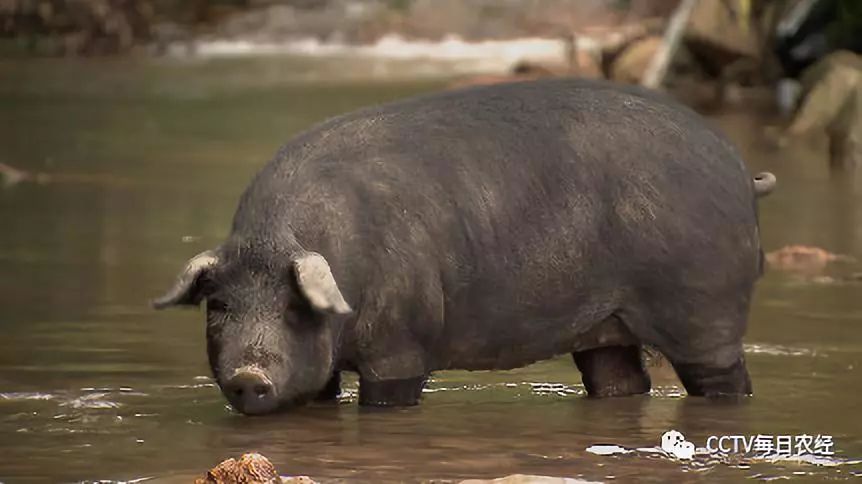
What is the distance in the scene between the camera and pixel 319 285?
28.9 ft

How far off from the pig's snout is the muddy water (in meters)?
0.08

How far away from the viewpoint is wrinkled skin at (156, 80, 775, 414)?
9102mm

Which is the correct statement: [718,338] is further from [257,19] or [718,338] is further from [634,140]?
[257,19]

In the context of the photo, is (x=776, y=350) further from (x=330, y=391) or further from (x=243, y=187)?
(x=243, y=187)

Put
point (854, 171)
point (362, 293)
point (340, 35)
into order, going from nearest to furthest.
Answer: point (362, 293) → point (854, 171) → point (340, 35)

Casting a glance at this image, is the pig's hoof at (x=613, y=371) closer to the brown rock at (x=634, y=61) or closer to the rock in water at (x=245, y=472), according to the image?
the rock in water at (x=245, y=472)

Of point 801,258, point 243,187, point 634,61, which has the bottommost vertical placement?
point 801,258

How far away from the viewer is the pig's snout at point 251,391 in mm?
8945

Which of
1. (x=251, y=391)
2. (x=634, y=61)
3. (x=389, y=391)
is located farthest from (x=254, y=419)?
(x=634, y=61)

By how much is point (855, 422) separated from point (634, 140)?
4.74ft

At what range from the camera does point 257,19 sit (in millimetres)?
43125

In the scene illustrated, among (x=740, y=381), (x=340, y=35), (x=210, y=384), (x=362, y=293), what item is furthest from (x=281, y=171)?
(x=340, y=35)
